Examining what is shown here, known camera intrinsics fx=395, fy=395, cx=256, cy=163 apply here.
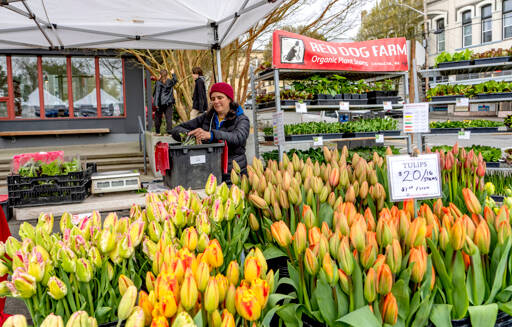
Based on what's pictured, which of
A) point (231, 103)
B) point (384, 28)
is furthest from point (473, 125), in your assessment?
point (384, 28)

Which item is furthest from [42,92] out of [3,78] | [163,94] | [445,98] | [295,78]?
[445,98]

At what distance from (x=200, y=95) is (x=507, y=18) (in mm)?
22264

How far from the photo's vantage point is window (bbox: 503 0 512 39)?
2216cm

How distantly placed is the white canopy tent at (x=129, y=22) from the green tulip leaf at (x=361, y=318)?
12.8 ft

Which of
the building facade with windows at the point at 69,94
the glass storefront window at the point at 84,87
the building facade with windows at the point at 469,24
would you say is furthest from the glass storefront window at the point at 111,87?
the building facade with windows at the point at 469,24

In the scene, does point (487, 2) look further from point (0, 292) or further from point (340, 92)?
point (0, 292)

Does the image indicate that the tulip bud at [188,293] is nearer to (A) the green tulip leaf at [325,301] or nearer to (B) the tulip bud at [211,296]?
(B) the tulip bud at [211,296]

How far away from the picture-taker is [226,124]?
→ 12.8ft

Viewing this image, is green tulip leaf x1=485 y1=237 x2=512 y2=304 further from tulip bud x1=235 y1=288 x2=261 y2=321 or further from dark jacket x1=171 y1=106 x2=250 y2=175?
dark jacket x1=171 y1=106 x2=250 y2=175

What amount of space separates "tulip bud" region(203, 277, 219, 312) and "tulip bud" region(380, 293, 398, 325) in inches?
16.0

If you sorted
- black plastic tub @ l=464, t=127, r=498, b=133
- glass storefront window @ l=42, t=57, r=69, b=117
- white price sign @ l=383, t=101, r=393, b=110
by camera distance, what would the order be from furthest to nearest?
1. glass storefront window @ l=42, t=57, r=69, b=117
2. white price sign @ l=383, t=101, r=393, b=110
3. black plastic tub @ l=464, t=127, r=498, b=133

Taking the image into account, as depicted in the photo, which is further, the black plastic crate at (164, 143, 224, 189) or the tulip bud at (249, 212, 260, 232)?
the black plastic crate at (164, 143, 224, 189)

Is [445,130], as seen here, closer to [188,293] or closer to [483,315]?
[483,315]

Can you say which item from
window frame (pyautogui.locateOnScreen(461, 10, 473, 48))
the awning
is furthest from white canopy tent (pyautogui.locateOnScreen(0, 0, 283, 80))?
window frame (pyautogui.locateOnScreen(461, 10, 473, 48))
